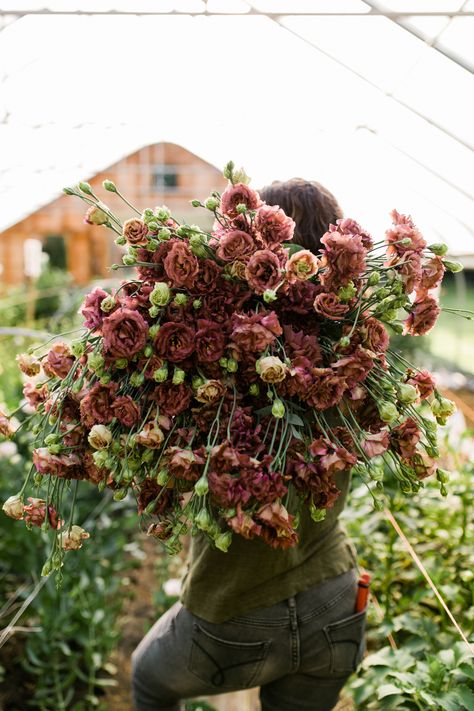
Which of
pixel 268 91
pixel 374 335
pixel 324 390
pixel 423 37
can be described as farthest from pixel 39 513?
pixel 268 91

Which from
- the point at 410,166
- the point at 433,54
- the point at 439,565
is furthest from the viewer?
the point at 410,166

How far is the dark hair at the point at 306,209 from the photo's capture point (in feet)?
3.98

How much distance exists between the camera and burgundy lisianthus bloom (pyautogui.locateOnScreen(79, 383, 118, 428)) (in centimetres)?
98

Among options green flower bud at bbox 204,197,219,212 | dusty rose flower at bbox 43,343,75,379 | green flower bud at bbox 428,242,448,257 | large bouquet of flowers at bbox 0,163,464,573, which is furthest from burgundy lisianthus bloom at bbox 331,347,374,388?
dusty rose flower at bbox 43,343,75,379

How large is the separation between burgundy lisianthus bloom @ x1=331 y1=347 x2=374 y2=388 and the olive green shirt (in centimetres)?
32

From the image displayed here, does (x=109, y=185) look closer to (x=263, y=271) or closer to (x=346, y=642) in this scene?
(x=263, y=271)

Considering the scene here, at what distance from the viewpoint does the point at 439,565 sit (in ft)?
6.88

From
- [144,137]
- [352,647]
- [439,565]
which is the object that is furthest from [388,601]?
[144,137]

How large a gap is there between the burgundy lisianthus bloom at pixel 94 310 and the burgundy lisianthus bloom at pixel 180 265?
0.12 metres

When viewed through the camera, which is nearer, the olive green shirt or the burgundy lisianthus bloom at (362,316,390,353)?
the burgundy lisianthus bloom at (362,316,390,353)

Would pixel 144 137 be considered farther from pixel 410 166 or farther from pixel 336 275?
pixel 336 275

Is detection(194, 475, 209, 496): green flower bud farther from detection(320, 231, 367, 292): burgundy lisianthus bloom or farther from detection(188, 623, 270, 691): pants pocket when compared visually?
detection(188, 623, 270, 691): pants pocket

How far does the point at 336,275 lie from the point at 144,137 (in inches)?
169

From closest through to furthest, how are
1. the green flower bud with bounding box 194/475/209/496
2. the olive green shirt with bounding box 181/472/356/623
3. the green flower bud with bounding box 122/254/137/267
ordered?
the green flower bud with bounding box 194/475/209/496
the green flower bud with bounding box 122/254/137/267
the olive green shirt with bounding box 181/472/356/623
